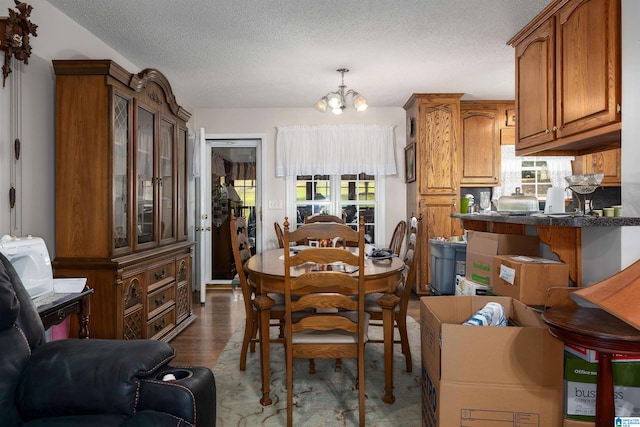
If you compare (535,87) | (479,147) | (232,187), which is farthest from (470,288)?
(232,187)

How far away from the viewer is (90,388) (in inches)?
50.7

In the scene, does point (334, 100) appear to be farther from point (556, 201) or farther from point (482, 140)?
point (482, 140)

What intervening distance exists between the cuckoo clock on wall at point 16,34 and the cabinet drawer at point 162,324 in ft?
6.17

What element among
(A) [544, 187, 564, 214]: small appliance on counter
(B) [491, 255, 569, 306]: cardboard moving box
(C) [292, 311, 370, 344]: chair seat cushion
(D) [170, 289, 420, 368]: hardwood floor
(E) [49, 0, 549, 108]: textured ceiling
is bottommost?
(D) [170, 289, 420, 368]: hardwood floor

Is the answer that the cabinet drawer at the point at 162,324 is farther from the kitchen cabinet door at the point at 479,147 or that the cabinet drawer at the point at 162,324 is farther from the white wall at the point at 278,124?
the kitchen cabinet door at the point at 479,147

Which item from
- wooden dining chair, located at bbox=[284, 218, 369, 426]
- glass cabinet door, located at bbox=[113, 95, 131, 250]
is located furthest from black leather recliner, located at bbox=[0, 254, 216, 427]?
glass cabinet door, located at bbox=[113, 95, 131, 250]

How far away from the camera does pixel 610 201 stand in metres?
4.92

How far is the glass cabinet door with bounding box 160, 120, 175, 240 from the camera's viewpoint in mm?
3531

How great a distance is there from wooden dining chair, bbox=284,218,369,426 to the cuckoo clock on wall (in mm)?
1829

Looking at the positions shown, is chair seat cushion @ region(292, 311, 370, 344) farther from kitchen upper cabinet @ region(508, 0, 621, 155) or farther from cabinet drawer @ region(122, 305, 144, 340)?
kitchen upper cabinet @ region(508, 0, 621, 155)

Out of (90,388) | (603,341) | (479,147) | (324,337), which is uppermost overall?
(479,147)

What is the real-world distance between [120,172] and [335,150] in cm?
310

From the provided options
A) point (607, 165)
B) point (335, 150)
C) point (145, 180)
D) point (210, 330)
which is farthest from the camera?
point (335, 150)

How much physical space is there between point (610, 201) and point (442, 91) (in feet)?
7.81
